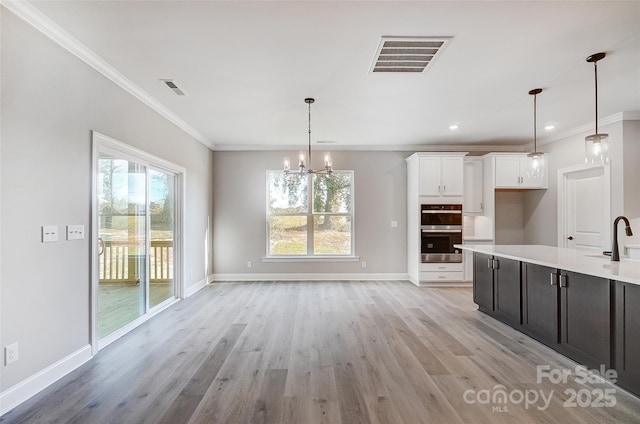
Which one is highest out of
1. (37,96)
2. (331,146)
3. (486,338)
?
(331,146)

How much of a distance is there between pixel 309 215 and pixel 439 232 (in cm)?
254

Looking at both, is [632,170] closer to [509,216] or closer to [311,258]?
[509,216]

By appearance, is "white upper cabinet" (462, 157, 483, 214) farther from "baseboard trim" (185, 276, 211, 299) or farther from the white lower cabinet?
"baseboard trim" (185, 276, 211, 299)

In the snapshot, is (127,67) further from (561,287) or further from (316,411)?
(561,287)

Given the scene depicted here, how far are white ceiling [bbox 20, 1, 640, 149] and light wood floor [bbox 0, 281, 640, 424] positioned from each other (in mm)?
2745

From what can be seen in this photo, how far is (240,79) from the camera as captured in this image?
10.6 feet

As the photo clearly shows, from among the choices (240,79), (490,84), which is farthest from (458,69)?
(240,79)

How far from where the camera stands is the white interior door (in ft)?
15.0

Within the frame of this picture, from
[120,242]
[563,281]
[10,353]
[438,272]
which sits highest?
[120,242]

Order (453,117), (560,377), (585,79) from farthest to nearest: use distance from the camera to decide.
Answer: (453,117), (585,79), (560,377)

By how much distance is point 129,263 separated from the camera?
11.8ft

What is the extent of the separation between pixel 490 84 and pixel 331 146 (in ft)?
10.7

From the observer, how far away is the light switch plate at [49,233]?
7.71 feet

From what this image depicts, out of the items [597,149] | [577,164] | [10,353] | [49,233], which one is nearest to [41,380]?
[10,353]
